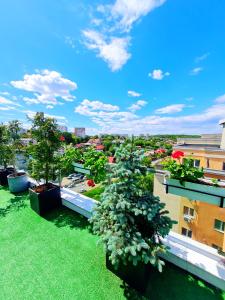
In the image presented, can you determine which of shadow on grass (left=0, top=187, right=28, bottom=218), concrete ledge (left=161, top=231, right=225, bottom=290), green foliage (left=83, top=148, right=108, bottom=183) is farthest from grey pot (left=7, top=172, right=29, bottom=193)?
concrete ledge (left=161, top=231, right=225, bottom=290)

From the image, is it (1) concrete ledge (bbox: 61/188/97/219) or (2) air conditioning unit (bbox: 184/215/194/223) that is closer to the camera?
(1) concrete ledge (bbox: 61/188/97/219)

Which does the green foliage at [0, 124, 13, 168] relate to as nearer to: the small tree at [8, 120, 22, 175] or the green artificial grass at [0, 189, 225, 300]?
the small tree at [8, 120, 22, 175]

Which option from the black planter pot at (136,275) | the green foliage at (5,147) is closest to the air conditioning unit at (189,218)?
the black planter pot at (136,275)

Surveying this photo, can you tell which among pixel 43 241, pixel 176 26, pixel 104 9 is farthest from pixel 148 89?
Result: pixel 43 241

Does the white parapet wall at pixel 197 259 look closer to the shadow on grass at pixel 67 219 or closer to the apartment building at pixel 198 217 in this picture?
the shadow on grass at pixel 67 219

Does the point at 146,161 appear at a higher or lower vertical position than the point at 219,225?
higher

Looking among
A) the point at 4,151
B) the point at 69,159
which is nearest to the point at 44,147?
the point at 69,159

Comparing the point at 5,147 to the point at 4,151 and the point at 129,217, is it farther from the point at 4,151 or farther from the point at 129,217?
the point at 129,217
